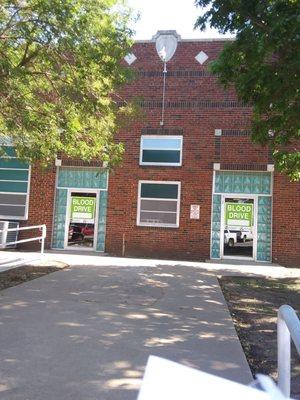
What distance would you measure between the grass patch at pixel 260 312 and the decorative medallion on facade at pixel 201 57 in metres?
8.89

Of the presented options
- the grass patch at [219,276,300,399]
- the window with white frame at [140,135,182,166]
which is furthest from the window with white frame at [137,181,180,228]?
the grass patch at [219,276,300,399]

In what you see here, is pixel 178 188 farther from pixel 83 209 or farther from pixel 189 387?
pixel 189 387

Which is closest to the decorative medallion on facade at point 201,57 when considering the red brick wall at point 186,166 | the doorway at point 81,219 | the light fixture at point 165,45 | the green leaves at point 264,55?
the red brick wall at point 186,166

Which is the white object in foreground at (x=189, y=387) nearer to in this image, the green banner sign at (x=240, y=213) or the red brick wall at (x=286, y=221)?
the red brick wall at (x=286, y=221)

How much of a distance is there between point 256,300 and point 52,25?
634 centimetres

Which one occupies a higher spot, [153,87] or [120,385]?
[153,87]

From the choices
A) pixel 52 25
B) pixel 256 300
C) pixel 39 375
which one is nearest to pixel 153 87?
pixel 52 25

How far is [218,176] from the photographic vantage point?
18.1m

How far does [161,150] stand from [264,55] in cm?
993

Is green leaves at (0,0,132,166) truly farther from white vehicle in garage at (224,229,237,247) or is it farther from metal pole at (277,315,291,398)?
white vehicle in garage at (224,229,237,247)

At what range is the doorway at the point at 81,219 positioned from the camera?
Result: 61.6 ft

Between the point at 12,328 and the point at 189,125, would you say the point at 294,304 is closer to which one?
the point at 12,328

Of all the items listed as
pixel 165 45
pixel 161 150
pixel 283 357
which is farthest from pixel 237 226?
pixel 283 357

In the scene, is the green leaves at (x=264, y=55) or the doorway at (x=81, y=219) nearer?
the green leaves at (x=264, y=55)
